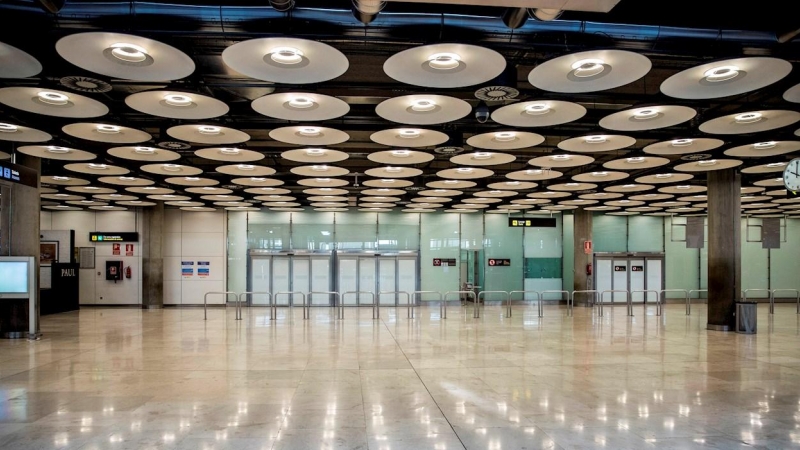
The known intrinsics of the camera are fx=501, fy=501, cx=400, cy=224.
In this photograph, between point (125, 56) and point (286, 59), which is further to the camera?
point (286, 59)

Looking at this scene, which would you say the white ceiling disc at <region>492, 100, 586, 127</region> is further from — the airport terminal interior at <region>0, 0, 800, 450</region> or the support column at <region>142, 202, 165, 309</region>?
the support column at <region>142, 202, 165, 309</region>

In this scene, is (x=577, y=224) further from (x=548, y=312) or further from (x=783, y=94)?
(x=783, y=94)

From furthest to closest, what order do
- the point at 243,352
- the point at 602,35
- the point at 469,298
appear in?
the point at 469,298
the point at 243,352
the point at 602,35

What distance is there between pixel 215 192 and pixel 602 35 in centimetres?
1445

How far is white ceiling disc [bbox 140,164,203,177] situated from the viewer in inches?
496

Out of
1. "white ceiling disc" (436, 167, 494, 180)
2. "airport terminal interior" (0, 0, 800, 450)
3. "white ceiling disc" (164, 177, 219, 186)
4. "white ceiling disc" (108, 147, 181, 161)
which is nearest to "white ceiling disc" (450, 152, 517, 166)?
"airport terminal interior" (0, 0, 800, 450)

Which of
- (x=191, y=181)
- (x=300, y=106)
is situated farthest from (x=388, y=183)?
Result: (x=300, y=106)

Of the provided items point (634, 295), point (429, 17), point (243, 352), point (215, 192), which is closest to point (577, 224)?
point (634, 295)

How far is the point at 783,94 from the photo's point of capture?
23.3 feet

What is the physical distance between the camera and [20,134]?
943cm

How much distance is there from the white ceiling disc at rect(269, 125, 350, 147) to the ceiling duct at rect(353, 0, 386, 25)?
4.71 metres

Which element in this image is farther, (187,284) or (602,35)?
(187,284)

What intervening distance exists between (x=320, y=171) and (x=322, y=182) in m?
1.98

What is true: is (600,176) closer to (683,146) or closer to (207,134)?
(683,146)
